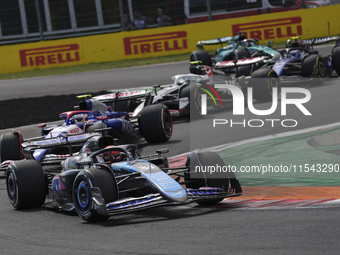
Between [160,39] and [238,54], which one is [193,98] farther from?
[160,39]

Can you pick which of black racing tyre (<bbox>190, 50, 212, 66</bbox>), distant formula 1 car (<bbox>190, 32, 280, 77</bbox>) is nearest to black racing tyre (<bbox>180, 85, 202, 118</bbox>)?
distant formula 1 car (<bbox>190, 32, 280, 77</bbox>)

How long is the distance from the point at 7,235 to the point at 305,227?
3.07 m

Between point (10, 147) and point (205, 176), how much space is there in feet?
15.3

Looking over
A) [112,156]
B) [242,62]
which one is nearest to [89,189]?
[112,156]

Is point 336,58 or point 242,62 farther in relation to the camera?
point 242,62

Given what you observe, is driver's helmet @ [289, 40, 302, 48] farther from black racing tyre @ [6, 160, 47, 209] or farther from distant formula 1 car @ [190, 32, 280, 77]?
black racing tyre @ [6, 160, 47, 209]

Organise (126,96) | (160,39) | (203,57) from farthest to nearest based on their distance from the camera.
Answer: (160,39) < (203,57) < (126,96)

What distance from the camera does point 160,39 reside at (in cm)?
2475

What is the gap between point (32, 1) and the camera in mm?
24703

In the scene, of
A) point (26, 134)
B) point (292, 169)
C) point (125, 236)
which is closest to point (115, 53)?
point (26, 134)

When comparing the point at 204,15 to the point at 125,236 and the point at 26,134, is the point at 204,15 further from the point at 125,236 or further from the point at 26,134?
the point at 125,236

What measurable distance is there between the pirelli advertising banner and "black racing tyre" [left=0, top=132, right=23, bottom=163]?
593 inches

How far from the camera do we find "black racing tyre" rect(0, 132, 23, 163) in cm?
1007

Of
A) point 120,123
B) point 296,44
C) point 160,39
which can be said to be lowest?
point 120,123
